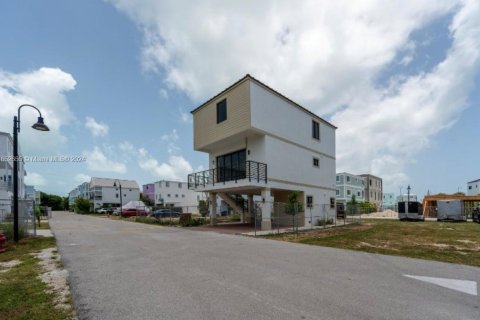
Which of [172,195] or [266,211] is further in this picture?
[172,195]

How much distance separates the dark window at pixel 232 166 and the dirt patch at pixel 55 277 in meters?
13.2

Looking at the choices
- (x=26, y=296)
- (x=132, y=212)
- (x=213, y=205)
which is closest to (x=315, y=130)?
(x=213, y=205)

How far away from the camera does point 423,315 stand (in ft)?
14.9

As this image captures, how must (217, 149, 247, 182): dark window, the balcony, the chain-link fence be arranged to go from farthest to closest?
the balcony < (217, 149, 247, 182): dark window < the chain-link fence

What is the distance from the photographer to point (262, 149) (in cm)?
1978

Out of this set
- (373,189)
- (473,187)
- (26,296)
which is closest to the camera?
(26,296)

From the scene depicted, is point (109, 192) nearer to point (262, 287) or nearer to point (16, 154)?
point (16, 154)

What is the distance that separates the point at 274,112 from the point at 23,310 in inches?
714

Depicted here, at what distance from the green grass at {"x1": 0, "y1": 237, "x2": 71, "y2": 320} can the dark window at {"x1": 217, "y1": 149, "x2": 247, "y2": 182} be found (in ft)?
47.5

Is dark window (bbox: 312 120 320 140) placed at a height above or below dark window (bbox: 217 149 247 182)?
above

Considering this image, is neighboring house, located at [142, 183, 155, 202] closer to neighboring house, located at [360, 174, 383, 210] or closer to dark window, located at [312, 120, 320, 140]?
neighboring house, located at [360, 174, 383, 210]

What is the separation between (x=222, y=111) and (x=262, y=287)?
16.6m

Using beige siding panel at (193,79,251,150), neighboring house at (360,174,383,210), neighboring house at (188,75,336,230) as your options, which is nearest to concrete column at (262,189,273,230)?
neighboring house at (188,75,336,230)

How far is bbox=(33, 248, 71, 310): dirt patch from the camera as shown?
16.9 feet
